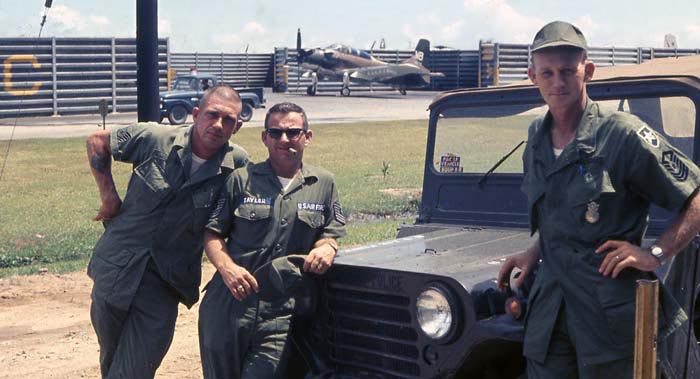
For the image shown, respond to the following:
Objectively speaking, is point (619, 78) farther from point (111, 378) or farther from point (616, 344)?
point (111, 378)

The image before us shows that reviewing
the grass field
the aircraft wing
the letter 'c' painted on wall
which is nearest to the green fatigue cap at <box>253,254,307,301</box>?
the grass field

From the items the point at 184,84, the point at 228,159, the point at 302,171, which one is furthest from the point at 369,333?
the point at 184,84

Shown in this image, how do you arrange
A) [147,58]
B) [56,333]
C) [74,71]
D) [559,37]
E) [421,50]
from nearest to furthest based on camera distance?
1. [559,37]
2. [147,58]
3. [56,333]
4. [74,71]
5. [421,50]

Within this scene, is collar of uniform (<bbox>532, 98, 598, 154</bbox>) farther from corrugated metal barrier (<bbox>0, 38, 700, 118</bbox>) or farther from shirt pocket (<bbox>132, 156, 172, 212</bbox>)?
corrugated metal barrier (<bbox>0, 38, 700, 118</bbox>)

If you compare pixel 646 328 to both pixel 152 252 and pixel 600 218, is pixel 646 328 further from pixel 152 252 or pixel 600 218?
pixel 152 252

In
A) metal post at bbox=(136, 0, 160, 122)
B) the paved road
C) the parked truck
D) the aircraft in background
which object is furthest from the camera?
the aircraft in background

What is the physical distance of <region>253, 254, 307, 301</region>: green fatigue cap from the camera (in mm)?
4180

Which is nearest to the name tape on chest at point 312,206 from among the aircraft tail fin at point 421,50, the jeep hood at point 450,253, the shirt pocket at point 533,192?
the jeep hood at point 450,253

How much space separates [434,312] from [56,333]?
3.99 metres

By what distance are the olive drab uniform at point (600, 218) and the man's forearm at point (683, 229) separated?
33 millimetres

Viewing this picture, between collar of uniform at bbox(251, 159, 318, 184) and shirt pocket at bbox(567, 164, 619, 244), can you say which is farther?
collar of uniform at bbox(251, 159, 318, 184)

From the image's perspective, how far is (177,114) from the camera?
2855cm

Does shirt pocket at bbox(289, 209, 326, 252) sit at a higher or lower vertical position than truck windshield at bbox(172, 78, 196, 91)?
lower

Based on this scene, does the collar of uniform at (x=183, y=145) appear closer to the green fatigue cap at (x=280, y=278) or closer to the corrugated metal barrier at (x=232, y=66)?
the green fatigue cap at (x=280, y=278)
